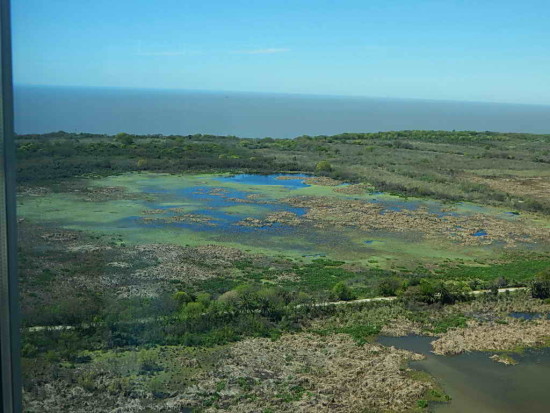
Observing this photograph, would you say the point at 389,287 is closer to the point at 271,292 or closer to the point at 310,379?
the point at 271,292

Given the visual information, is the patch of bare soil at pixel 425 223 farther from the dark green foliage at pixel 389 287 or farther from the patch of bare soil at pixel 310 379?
the patch of bare soil at pixel 310 379

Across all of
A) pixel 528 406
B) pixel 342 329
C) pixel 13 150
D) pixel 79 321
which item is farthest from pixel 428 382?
pixel 13 150

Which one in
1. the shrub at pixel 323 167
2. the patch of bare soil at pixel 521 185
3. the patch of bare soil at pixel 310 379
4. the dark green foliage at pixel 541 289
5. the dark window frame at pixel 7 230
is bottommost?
the patch of bare soil at pixel 310 379

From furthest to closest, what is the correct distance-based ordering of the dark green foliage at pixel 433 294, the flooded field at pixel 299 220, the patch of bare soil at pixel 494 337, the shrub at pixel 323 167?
1. the shrub at pixel 323 167
2. the flooded field at pixel 299 220
3. the dark green foliage at pixel 433 294
4. the patch of bare soil at pixel 494 337

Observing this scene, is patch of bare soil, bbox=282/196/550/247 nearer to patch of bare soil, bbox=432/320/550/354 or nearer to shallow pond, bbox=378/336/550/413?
patch of bare soil, bbox=432/320/550/354

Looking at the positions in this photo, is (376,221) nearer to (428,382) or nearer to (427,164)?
(428,382)

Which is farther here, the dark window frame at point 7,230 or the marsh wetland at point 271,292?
the marsh wetland at point 271,292

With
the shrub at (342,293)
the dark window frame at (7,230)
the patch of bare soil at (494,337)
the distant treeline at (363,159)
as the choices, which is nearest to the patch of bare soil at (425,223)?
the distant treeline at (363,159)

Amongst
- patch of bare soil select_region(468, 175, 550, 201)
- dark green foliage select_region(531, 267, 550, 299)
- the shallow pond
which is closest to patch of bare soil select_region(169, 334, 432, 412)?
the shallow pond
